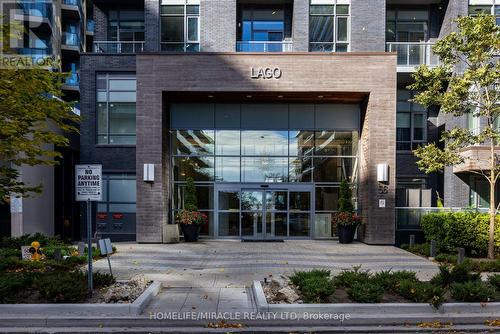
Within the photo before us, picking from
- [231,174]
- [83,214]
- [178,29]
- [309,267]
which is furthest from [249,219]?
[178,29]

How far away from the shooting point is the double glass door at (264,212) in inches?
768

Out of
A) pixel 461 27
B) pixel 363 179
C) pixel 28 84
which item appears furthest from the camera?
pixel 363 179

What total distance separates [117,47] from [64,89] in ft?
45.0

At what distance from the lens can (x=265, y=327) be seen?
7.02 m

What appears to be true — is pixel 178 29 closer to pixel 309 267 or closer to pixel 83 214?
pixel 83 214

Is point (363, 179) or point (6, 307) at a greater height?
point (363, 179)

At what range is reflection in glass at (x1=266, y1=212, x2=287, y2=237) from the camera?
19.5 metres

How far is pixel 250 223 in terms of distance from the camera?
64.1 feet

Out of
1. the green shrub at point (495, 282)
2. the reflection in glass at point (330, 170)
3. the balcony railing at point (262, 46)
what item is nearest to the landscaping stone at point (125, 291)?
the green shrub at point (495, 282)

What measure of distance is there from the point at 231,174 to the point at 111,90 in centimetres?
782

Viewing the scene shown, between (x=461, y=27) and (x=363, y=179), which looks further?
(x=363, y=179)

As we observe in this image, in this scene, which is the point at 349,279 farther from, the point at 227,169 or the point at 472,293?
the point at 227,169

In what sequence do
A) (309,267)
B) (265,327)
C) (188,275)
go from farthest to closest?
(309,267)
(188,275)
(265,327)

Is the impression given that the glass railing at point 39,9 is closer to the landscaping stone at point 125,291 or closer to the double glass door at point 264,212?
the double glass door at point 264,212
